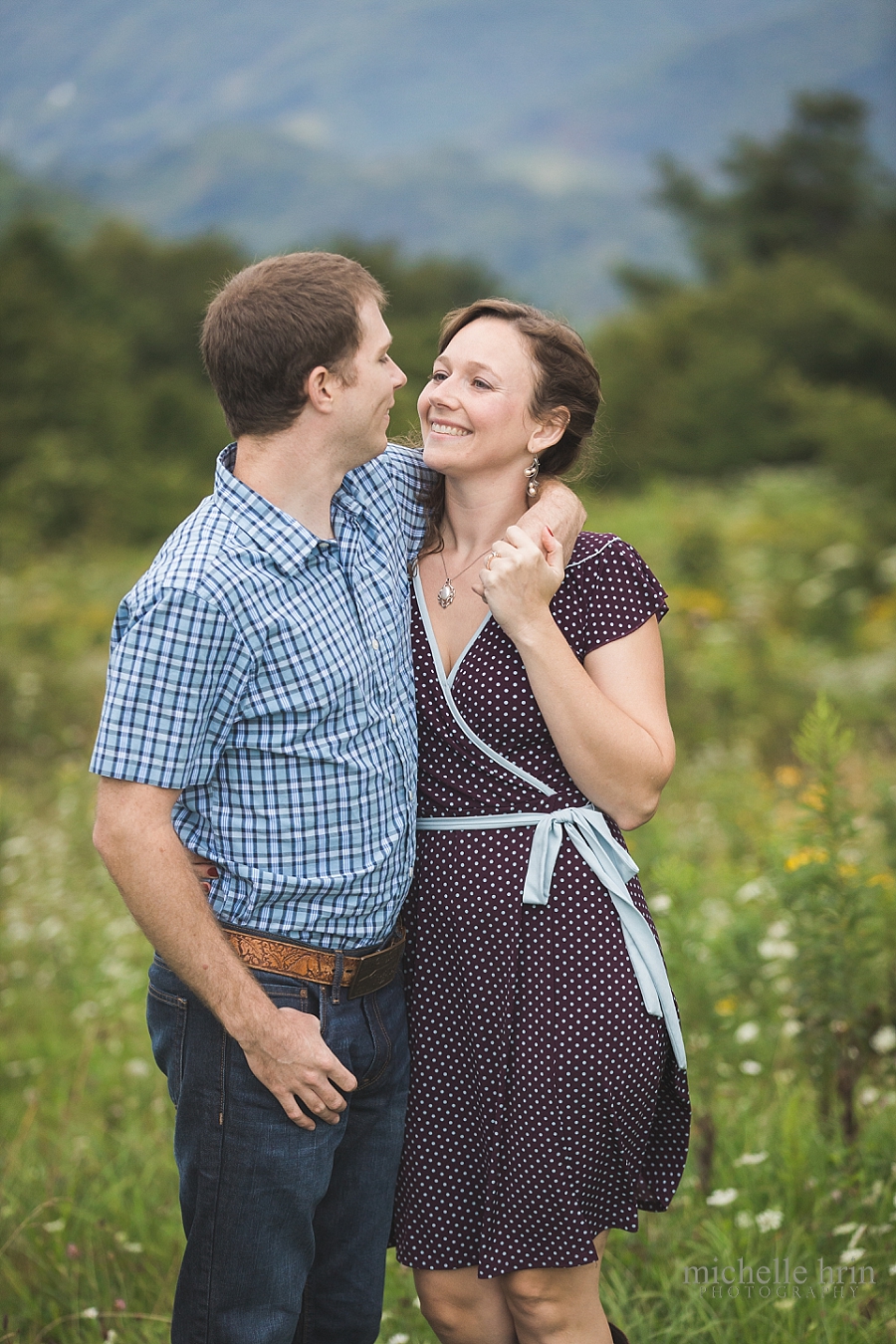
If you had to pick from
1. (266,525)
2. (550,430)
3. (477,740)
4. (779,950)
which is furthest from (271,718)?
(779,950)

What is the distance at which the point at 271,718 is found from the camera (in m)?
1.88

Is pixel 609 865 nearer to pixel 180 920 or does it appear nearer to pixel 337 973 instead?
pixel 337 973

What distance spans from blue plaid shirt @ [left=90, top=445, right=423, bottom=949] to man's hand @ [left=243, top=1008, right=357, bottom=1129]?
0.15 meters

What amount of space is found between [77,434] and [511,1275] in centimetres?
1905

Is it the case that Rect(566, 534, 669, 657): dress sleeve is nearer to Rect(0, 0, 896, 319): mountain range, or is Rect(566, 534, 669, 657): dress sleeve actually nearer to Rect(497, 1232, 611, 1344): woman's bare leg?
Rect(497, 1232, 611, 1344): woman's bare leg

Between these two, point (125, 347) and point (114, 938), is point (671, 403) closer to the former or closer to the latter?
point (125, 347)

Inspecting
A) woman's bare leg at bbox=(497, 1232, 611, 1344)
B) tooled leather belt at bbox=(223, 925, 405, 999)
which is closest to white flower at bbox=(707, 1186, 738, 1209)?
woman's bare leg at bbox=(497, 1232, 611, 1344)

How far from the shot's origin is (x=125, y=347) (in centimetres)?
2375

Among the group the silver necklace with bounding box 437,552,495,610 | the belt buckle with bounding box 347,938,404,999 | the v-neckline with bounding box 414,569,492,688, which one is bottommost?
the belt buckle with bounding box 347,938,404,999

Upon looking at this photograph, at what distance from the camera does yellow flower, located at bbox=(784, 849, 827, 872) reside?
2.96 m

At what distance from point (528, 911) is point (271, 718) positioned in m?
0.60

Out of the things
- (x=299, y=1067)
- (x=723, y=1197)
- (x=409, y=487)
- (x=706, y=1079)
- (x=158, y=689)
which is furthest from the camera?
(x=706, y=1079)

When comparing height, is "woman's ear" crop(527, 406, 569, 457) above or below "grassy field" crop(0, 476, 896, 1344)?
above

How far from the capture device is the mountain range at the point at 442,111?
4422 centimetres
